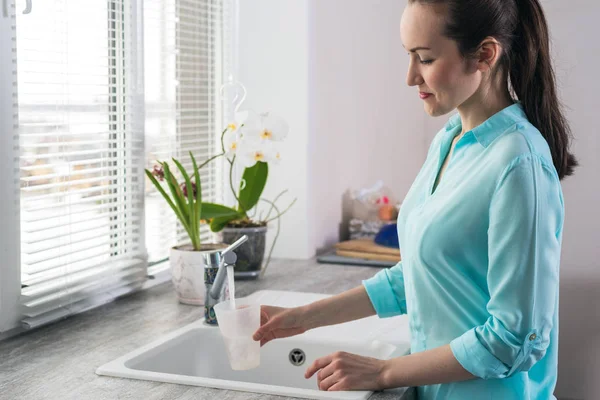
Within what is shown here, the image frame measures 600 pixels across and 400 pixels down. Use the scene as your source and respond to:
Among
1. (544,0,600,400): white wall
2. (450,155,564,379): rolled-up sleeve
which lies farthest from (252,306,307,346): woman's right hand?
(544,0,600,400): white wall

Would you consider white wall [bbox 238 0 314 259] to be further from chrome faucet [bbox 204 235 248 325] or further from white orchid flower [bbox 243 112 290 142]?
chrome faucet [bbox 204 235 248 325]

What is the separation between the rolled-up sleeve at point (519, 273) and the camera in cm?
118

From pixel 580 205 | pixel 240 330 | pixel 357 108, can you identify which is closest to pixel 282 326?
pixel 240 330

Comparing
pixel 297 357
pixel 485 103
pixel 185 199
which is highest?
pixel 485 103

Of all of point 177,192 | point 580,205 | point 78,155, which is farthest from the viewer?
point 580,205

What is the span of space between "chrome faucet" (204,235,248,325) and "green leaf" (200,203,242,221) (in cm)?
49

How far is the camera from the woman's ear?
1.27 m

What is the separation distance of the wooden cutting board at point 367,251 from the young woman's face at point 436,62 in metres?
1.40

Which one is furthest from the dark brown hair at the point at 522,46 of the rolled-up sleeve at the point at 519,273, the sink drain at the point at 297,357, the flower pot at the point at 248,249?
the flower pot at the point at 248,249

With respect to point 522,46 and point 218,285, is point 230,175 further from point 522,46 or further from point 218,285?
→ point 522,46

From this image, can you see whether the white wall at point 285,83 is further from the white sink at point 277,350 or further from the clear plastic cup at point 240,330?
the clear plastic cup at point 240,330

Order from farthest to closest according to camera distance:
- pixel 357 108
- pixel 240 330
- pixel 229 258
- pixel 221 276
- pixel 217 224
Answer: pixel 357 108 → pixel 217 224 → pixel 221 276 → pixel 229 258 → pixel 240 330

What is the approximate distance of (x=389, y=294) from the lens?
5.14 ft

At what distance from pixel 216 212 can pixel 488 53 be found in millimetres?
1258
